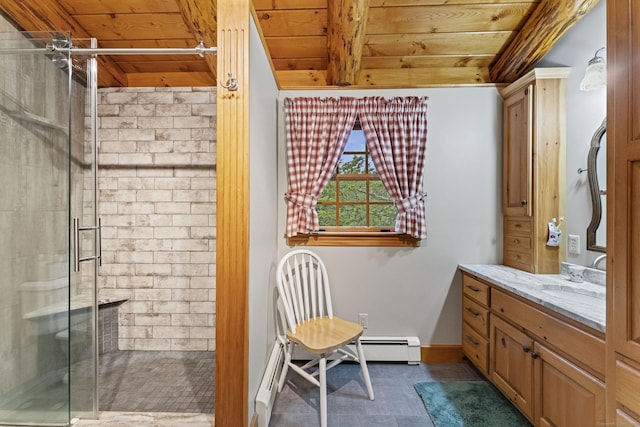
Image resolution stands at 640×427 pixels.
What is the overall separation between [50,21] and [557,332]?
373 cm

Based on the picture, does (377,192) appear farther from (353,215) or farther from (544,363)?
(544,363)

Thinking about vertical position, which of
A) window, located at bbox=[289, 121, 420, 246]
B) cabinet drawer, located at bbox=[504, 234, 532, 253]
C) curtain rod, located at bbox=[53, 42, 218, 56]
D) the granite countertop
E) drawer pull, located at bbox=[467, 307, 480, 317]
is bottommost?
drawer pull, located at bbox=[467, 307, 480, 317]

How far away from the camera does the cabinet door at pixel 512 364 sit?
152cm

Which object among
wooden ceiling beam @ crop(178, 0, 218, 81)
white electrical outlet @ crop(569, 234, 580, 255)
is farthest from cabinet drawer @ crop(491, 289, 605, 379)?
wooden ceiling beam @ crop(178, 0, 218, 81)

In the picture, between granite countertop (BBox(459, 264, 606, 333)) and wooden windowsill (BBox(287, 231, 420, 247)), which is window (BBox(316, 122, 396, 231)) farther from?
granite countertop (BBox(459, 264, 606, 333))

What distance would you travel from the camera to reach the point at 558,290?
1651mm

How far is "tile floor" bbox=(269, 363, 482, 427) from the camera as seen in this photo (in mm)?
1631

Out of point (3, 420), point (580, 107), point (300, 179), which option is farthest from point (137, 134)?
point (580, 107)

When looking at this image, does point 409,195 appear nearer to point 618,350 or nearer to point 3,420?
point 618,350

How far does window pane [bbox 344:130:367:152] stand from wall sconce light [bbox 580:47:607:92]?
1487 mm

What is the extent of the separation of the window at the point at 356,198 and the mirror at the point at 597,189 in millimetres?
1309

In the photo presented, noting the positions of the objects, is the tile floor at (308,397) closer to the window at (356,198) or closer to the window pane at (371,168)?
the window at (356,198)

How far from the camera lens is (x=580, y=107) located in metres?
1.88

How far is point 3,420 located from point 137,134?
1998 millimetres
